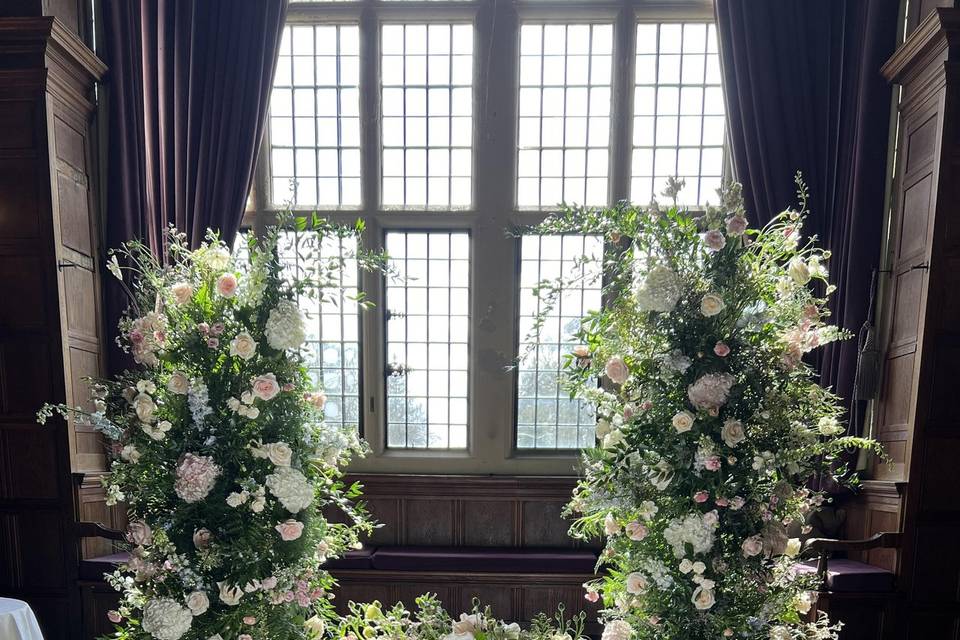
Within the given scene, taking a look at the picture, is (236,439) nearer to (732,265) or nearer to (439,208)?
(732,265)

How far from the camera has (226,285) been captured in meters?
1.94

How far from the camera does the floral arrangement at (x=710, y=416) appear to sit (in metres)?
1.90

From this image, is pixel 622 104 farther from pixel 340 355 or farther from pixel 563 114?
pixel 340 355

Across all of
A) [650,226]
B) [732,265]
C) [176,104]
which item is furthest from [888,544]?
[176,104]

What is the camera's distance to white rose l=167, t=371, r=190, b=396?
194 cm

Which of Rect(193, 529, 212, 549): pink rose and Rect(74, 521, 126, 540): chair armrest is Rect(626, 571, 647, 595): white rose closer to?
Rect(193, 529, 212, 549): pink rose

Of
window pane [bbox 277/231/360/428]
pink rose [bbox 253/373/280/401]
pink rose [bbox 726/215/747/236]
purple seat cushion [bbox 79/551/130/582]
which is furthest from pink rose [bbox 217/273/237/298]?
purple seat cushion [bbox 79/551/130/582]

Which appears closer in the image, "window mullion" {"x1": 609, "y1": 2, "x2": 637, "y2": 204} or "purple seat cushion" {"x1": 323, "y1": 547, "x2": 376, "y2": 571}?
"purple seat cushion" {"x1": 323, "y1": 547, "x2": 376, "y2": 571}

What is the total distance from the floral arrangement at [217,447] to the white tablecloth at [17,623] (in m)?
0.76

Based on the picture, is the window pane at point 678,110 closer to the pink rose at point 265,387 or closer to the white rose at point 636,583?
the white rose at point 636,583

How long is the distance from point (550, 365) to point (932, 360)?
2135mm

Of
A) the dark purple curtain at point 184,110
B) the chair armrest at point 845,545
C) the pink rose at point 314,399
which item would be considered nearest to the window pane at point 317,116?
the dark purple curtain at point 184,110

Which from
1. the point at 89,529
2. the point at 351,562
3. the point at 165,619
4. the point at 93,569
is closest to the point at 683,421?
the point at 165,619

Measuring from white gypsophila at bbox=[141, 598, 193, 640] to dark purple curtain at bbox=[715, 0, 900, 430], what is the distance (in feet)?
11.4
